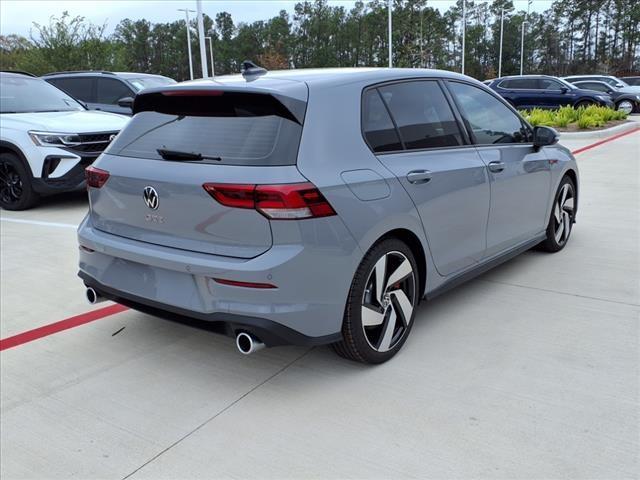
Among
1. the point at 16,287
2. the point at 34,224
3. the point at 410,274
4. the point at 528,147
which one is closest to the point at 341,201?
the point at 410,274

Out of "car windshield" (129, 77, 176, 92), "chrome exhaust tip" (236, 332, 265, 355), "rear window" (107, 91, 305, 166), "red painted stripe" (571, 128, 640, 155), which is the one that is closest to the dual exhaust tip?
"chrome exhaust tip" (236, 332, 265, 355)

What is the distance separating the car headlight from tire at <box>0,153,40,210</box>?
431mm

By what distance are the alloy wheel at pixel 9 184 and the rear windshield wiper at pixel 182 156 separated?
227 inches

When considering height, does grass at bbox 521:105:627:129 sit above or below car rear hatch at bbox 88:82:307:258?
below

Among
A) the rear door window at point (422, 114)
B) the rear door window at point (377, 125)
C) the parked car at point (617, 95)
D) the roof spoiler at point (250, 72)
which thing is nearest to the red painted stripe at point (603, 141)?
the parked car at point (617, 95)

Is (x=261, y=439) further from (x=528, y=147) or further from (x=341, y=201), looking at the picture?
(x=528, y=147)

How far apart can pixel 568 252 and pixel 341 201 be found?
343cm

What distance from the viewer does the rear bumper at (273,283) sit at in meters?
2.86

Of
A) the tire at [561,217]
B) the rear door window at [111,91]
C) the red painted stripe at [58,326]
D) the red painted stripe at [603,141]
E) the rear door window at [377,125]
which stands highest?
the rear door window at [111,91]

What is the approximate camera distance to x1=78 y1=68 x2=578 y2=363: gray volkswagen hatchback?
289 cm

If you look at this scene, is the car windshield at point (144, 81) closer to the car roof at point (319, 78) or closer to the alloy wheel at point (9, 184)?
the alloy wheel at point (9, 184)

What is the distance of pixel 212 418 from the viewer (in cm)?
299

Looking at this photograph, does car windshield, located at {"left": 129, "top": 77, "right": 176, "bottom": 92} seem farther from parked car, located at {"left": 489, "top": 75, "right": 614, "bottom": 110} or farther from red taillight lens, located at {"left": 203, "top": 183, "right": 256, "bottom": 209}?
parked car, located at {"left": 489, "top": 75, "right": 614, "bottom": 110}

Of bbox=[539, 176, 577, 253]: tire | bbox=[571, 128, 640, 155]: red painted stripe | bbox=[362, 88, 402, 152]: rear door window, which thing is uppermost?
bbox=[362, 88, 402, 152]: rear door window
